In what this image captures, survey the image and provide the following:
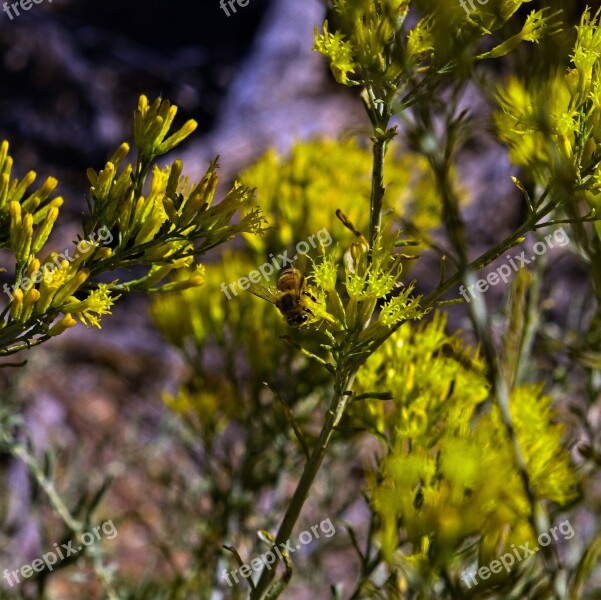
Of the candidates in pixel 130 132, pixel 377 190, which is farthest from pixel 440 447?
pixel 130 132

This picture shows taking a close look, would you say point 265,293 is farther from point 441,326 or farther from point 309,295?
point 441,326

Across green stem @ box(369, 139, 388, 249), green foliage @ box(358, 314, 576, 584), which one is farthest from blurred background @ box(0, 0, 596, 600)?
green stem @ box(369, 139, 388, 249)

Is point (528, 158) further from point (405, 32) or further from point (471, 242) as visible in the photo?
point (471, 242)

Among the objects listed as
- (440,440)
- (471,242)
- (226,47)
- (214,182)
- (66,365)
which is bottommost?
(440,440)

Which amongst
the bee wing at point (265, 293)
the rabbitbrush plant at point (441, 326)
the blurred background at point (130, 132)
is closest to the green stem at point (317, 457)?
the rabbitbrush plant at point (441, 326)

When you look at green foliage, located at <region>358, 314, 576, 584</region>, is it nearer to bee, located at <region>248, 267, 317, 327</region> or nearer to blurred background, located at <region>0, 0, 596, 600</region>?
bee, located at <region>248, 267, 317, 327</region>

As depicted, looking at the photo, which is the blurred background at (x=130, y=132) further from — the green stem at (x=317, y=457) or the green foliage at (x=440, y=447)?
the green stem at (x=317, y=457)

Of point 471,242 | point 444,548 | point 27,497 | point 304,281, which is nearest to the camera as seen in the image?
point 444,548

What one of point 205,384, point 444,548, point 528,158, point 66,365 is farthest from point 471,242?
point 444,548
